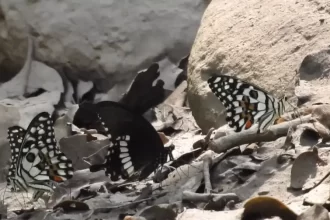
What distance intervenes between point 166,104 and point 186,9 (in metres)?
1.10

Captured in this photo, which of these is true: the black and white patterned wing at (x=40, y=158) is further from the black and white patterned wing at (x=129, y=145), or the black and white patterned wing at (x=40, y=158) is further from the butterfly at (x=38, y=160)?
the black and white patterned wing at (x=129, y=145)

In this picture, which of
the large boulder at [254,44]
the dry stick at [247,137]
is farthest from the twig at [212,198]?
the large boulder at [254,44]

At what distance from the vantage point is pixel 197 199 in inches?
100

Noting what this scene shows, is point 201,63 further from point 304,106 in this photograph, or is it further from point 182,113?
point 304,106

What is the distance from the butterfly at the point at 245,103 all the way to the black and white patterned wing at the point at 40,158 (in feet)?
2.55

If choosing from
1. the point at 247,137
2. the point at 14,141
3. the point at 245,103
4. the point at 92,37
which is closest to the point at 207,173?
the point at 247,137

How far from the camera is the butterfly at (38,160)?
126 inches

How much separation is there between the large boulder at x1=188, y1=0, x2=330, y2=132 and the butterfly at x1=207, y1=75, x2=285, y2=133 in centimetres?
24

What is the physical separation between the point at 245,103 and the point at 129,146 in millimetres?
577

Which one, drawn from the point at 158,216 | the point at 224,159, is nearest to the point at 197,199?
the point at 158,216

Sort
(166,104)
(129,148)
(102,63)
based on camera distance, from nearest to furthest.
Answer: (129,148) → (166,104) → (102,63)

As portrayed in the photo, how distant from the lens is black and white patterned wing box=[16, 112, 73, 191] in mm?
3207

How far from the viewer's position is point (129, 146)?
328cm

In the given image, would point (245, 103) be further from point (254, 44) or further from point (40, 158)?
point (40, 158)
